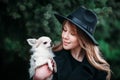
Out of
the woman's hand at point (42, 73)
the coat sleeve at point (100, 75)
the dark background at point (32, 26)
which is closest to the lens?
the woman's hand at point (42, 73)

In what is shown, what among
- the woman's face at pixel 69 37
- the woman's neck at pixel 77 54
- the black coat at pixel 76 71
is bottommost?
the black coat at pixel 76 71

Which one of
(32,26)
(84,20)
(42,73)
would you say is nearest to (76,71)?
(42,73)

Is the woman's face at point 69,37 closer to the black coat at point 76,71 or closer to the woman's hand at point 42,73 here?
the black coat at point 76,71

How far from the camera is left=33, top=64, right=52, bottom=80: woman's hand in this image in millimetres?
4559

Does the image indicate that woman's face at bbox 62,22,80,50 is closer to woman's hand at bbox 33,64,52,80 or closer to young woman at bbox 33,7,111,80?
young woman at bbox 33,7,111,80

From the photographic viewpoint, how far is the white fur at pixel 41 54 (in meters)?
4.61

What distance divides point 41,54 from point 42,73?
190 mm

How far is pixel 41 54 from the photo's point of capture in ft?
15.2

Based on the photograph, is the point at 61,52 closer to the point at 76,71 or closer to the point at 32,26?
the point at 76,71

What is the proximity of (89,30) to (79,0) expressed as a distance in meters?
2.02

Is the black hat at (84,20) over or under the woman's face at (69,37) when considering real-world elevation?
over

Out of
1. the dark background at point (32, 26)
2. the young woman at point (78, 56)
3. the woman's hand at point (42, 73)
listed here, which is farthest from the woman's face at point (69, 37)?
the dark background at point (32, 26)

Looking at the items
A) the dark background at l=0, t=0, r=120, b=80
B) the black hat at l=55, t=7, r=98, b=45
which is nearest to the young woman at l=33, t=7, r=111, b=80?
the black hat at l=55, t=7, r=98, b=45

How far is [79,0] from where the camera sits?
6617 mm
